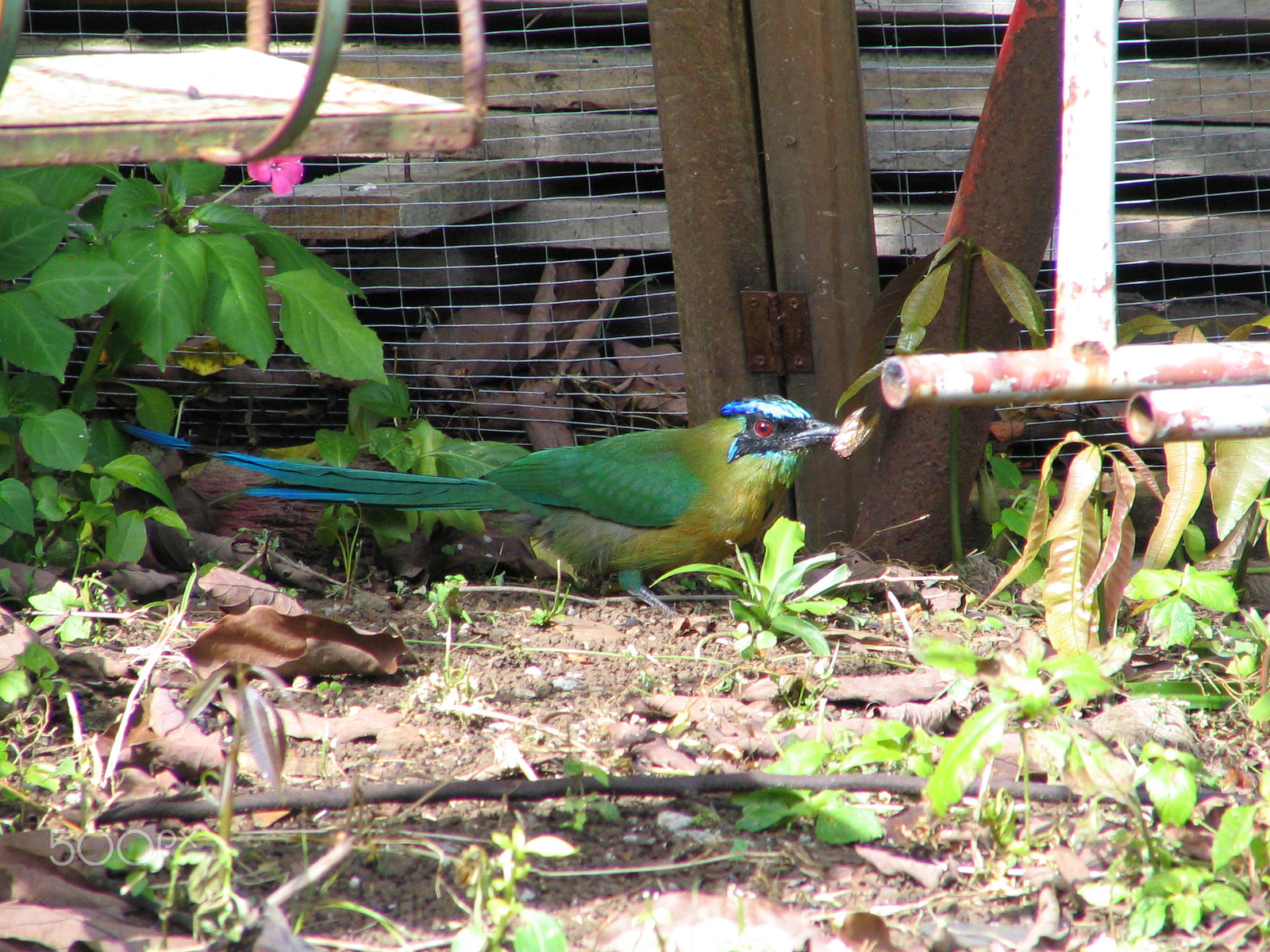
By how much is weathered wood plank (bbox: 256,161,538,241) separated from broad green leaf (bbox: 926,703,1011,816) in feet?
11.7

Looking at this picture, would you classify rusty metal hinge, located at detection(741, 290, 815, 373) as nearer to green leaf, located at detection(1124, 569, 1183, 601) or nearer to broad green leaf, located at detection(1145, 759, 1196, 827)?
green leaf, located at detection(1124, 569, 1183, 601)

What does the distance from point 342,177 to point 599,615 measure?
239 centimetres

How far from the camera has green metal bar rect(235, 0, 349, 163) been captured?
58.4 inches

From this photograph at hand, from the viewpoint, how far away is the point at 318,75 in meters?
→ 1.48

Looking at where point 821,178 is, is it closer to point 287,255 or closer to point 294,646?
point 287,255

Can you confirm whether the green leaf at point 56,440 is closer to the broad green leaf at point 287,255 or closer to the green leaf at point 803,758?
the broad green leaf at point 287,255

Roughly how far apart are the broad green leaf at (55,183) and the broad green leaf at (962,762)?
118 inches

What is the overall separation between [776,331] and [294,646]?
6.01 ft

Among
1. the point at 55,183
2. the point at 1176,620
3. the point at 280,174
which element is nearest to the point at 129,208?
the point at 55,183

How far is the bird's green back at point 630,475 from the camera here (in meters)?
3.98

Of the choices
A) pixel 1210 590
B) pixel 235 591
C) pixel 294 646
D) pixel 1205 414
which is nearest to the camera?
pixel 1205 414

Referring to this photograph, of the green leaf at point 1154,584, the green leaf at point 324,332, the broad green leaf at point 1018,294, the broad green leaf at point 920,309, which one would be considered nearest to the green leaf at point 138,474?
the green leaf at point 324,332

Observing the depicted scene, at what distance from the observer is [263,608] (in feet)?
8.92

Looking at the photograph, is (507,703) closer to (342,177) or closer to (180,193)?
(180,193)
